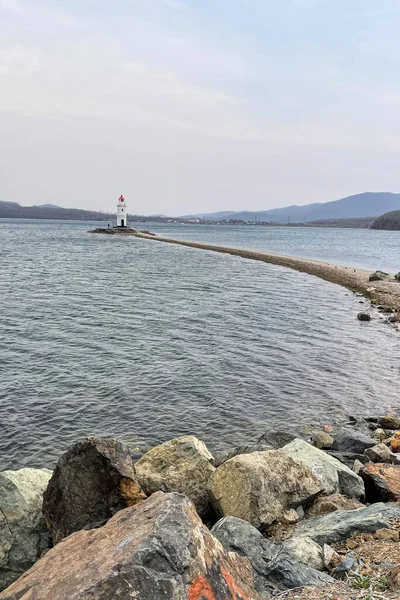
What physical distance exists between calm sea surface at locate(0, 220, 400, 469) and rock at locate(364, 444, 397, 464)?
9.58 feet

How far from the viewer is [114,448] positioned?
314 inches

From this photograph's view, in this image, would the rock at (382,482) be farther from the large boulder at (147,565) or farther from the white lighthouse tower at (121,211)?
the white lighthouse tower at (121,211)

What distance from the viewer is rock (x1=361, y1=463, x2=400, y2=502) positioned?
9.76 metres

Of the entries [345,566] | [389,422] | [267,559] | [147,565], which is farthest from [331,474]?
[147,565]

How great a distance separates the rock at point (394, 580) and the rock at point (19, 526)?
5.45m

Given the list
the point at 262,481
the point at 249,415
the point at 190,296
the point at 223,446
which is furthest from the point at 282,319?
the point at 262,481

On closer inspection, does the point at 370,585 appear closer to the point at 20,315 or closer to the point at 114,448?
the point at 114,448

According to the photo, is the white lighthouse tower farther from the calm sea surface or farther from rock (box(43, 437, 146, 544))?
rock (box(43, 437, 146, 544))

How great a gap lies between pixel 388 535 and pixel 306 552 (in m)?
1.39

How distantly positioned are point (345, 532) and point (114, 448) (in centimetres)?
401

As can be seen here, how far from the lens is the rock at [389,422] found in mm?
14633

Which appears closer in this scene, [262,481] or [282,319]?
[262,481]

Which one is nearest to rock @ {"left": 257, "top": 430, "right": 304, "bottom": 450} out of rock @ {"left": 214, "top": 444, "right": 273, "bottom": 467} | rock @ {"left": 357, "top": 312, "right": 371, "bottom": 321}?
rock @ {"left": 214, "top": 444, "right": 273, "bottom": 467}

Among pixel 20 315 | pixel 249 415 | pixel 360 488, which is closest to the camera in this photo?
pixel 360 488
